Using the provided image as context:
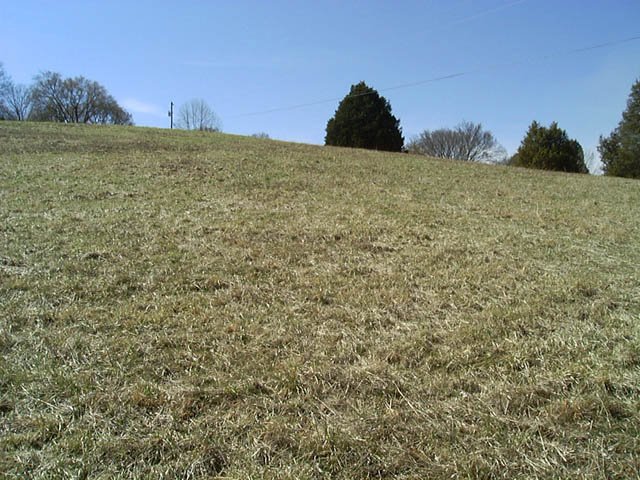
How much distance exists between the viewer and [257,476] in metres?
1.47

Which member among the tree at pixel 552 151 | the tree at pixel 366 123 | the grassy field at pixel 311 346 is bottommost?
the grassy field at pixel 311 346

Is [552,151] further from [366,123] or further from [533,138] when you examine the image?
[366,123]

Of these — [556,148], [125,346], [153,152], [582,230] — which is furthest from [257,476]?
[556,148]

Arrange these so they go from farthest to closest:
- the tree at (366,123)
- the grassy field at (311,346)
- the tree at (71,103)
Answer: the tree at (71,103), the tree at (366,123), the grassy field at (311,346)

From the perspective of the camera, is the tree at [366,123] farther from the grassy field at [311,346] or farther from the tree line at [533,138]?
the grassy field at [311,346]

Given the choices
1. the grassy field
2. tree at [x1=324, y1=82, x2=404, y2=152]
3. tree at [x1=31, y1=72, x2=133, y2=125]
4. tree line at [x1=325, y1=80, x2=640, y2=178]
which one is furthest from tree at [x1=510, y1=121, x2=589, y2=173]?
tree at [x1=31, y1=72, x2=133, y2=125]

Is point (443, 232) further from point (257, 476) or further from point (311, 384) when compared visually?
point (257, 476)

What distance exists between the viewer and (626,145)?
18.1m

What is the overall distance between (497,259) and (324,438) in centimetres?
331

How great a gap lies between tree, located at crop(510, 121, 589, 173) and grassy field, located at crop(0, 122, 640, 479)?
13260 millimetres

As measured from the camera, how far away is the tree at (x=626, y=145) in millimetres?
17688

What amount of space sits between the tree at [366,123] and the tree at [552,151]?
23.2 feet

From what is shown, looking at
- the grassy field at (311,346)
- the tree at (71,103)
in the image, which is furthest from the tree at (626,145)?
the tree at (71,103)

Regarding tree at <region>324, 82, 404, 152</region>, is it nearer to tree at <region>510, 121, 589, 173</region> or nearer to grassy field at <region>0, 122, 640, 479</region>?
tree at <region>510, 121, 589, 173</region>
